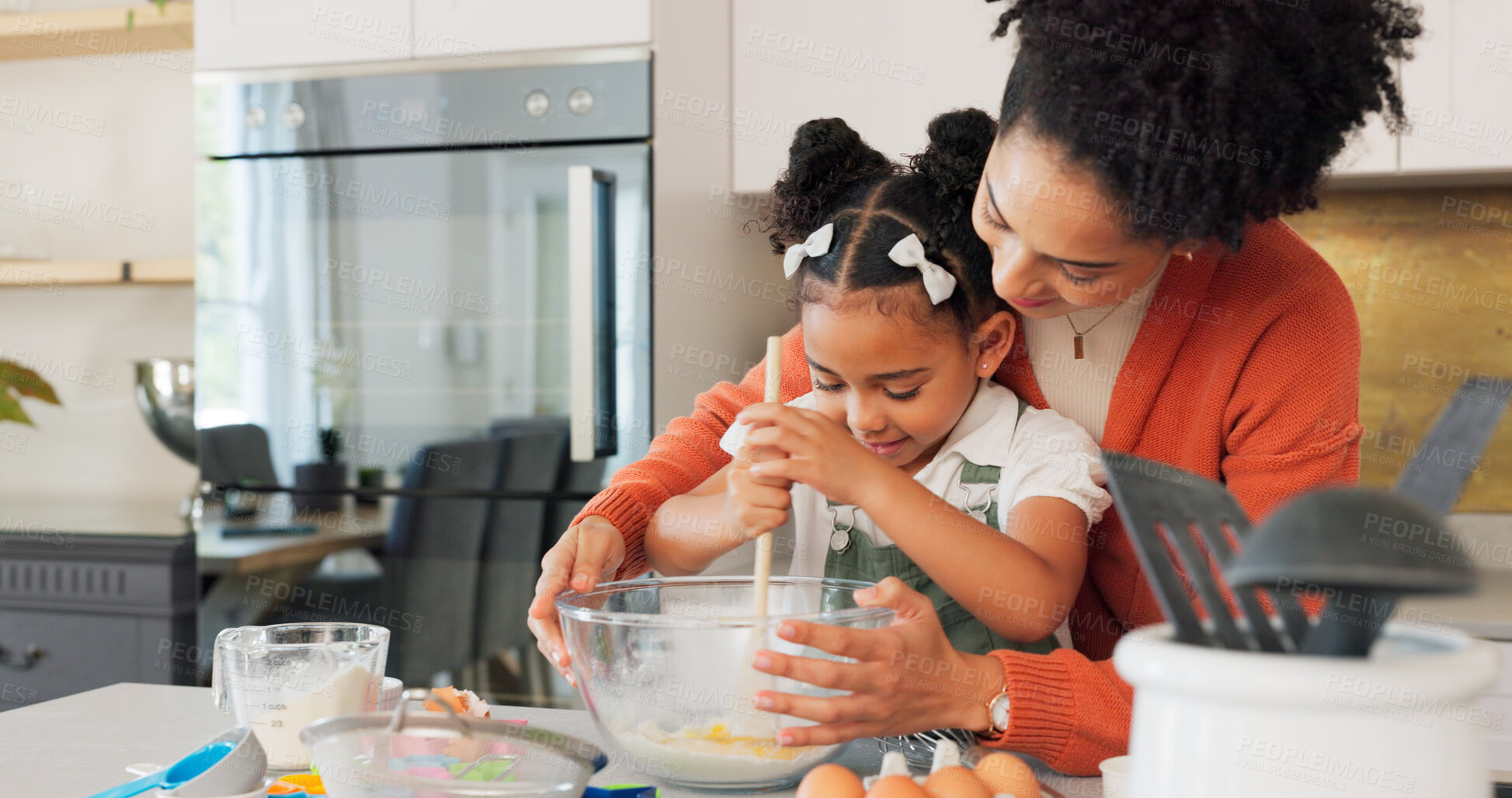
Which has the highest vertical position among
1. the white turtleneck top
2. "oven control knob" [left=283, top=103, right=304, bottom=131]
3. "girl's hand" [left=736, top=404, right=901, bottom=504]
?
"oven control knob" [left=283, top=103, right=304, bottom=131]

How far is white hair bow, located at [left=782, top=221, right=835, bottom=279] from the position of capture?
108 cm

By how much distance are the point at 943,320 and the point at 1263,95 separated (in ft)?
1.18

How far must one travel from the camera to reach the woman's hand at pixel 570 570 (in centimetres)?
92

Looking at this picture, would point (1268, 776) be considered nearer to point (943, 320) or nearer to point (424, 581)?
point (943, 320)

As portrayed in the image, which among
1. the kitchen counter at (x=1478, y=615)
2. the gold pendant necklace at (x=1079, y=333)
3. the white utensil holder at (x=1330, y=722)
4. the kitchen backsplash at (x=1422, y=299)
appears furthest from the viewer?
the kitchen backsplash at (x=1422, y=299)

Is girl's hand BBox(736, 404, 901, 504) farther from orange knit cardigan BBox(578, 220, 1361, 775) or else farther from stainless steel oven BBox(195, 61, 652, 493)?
stainless steel oven BBox(195, 61, 652, 493)

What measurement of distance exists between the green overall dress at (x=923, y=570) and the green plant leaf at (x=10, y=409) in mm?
2001

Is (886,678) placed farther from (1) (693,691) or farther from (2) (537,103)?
(2) (537,103)

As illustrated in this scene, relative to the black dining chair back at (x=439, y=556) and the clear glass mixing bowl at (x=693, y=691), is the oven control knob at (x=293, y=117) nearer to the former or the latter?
the black dining chair back at (x=439, y=556)

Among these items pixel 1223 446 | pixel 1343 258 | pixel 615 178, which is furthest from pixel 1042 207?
pixel 1343 258

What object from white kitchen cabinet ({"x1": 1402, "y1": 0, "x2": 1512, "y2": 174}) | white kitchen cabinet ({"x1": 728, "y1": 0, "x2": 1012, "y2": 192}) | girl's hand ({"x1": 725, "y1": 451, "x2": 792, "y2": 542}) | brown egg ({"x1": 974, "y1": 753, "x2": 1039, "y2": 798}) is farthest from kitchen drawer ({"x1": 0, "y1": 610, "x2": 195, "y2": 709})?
white kitchen cabinet ({"x1": 1402, "y1": 0, "x2": 1512, "y2": 174})

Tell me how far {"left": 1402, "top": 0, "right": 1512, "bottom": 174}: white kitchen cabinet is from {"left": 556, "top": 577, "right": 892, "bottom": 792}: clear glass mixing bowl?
1.53 metres

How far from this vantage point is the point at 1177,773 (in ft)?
1.33

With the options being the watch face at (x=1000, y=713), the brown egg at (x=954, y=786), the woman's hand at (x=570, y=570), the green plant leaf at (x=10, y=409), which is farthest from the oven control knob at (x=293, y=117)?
the brown egg at (x=954, y=786)
